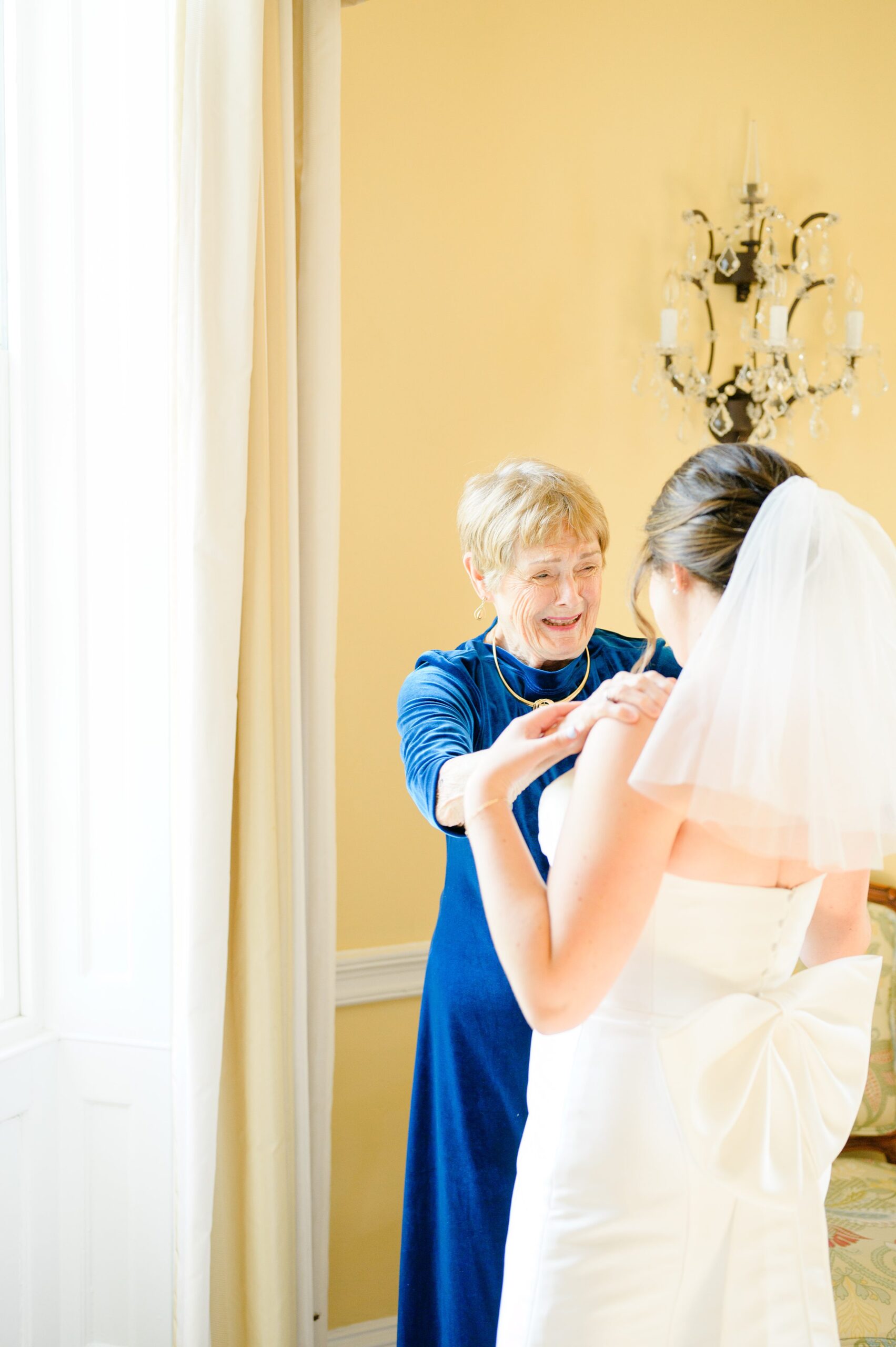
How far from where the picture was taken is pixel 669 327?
8.68 ft

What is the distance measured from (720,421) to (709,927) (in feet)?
6.28

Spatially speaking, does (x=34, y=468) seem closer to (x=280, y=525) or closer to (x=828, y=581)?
(x=280, y=525)

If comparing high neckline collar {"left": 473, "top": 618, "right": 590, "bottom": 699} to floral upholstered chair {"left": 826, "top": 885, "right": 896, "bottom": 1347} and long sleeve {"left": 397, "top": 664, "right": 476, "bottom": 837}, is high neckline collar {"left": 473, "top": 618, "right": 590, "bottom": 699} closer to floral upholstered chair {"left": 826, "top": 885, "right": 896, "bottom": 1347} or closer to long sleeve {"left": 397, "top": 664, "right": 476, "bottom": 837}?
long sleeve {"left": 397, "top": 664, "right": 476, "bottom": 837}

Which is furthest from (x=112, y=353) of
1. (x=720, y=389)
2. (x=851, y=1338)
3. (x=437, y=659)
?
(x=851, y=1338)

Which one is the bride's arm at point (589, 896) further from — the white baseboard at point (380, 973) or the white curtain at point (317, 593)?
the white baseboard at point (380, 973)

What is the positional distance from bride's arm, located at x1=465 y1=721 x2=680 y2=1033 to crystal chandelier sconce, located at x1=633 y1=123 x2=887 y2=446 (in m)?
1.82

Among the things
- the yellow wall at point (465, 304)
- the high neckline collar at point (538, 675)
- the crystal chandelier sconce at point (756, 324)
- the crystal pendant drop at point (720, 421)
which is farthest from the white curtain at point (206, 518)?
the crystal pendant drop at point (720, 421)

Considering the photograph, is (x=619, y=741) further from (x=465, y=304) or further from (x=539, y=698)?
(x=465, y=304)

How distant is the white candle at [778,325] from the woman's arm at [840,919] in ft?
5.49

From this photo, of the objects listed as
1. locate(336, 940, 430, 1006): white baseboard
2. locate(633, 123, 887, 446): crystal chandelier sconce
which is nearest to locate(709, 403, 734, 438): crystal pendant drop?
locate(633, 123, 887, 446): crystal chandelier sconce

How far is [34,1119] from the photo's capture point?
6.24 ft

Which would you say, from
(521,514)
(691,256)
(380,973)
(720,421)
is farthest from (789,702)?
(691,256)

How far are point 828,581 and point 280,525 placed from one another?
40.3 inches

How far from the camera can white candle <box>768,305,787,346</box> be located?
2.64 meters
